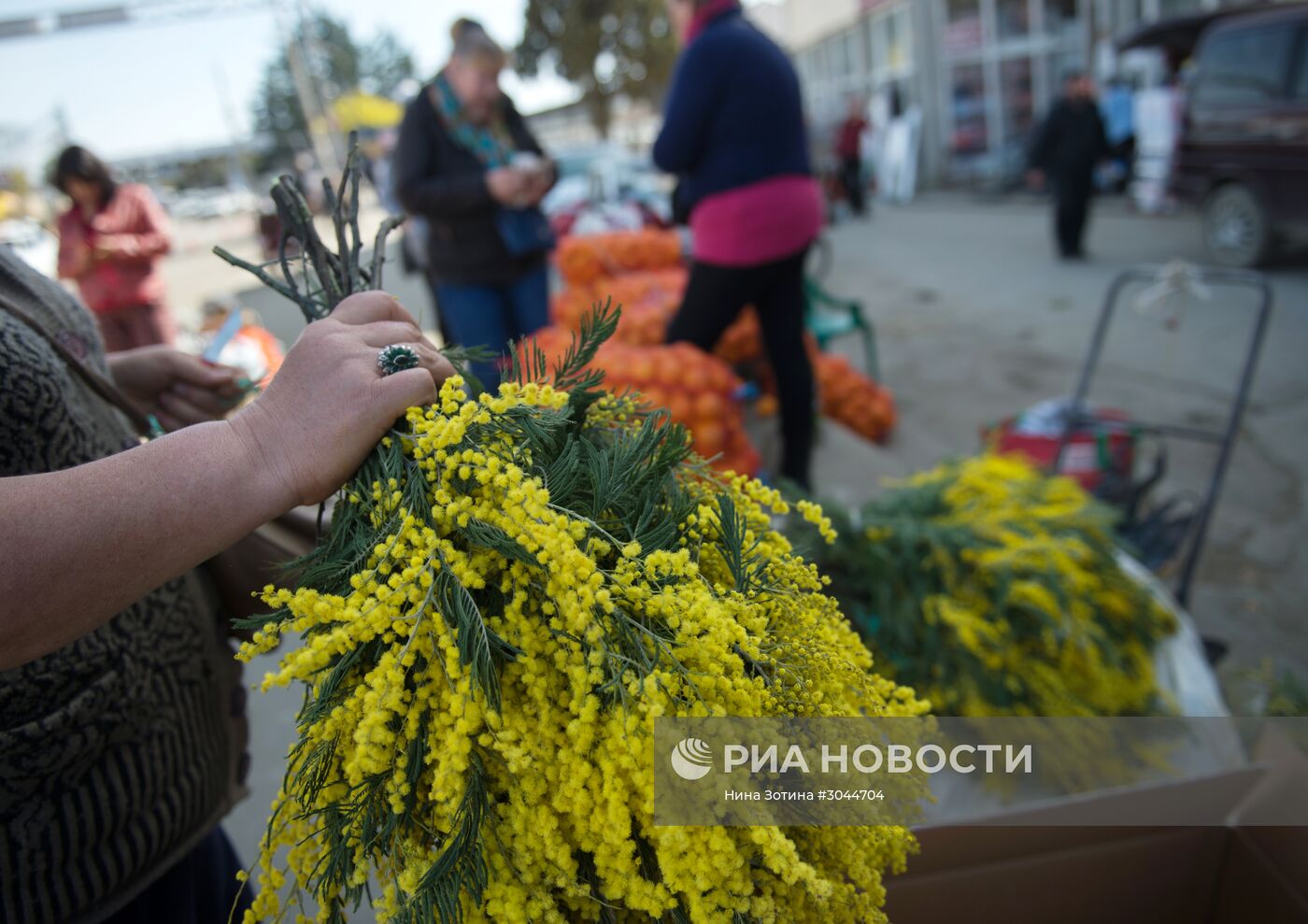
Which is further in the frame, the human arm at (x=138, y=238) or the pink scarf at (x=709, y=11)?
the human arm at (x=138, y=238)

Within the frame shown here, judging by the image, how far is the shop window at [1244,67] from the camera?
23.9ft

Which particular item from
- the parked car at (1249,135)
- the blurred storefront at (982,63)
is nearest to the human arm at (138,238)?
the parked car at (1249,135)

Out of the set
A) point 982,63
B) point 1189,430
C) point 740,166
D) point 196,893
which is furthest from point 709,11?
point 982,63

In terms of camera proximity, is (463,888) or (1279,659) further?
(1279,659)

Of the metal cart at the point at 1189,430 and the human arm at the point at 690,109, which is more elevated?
the human arm at the point at 690,109

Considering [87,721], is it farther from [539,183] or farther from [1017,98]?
[1017,98]

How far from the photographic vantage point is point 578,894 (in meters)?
0.74

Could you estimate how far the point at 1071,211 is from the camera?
29.1 ft

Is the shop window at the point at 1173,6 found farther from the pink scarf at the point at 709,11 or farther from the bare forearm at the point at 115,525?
the bare forearm at the point at 115,525

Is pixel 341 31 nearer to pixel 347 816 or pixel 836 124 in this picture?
pixel 836 124

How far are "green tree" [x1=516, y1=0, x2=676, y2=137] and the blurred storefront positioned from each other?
4724 mm

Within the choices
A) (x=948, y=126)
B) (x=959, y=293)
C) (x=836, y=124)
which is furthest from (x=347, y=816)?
(x=836, y=124)

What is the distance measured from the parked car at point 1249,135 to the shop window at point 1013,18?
7.90 meters

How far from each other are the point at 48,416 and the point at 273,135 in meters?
57.9
